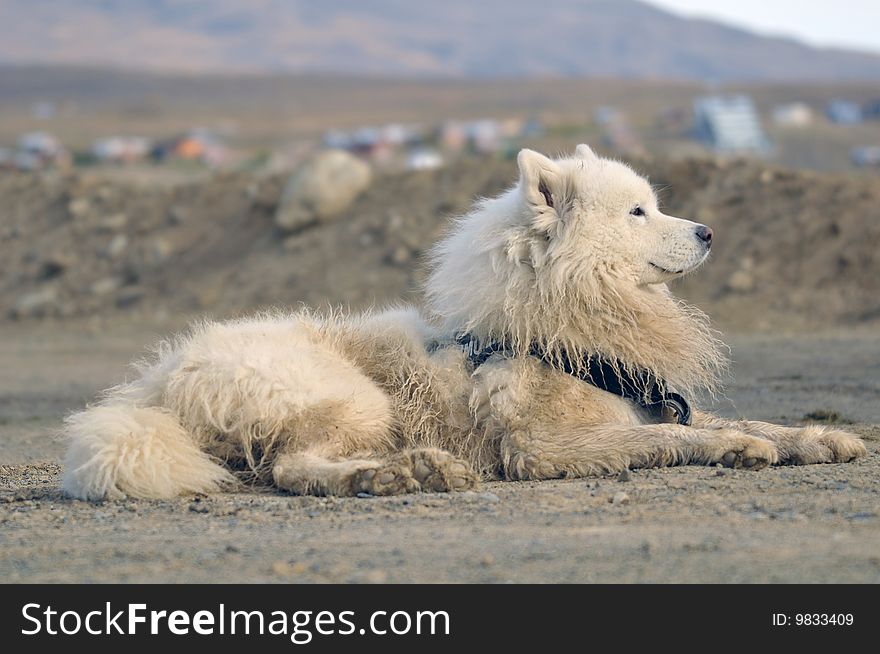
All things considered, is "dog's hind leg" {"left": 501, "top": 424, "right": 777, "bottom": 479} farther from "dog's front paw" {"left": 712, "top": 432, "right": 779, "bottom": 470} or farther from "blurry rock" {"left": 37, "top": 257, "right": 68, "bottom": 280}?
"blurry rock" {"left": 37, "top": 257, "right": 68, "bottom": 280}

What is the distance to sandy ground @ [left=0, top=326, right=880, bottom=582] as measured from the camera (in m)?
5.39

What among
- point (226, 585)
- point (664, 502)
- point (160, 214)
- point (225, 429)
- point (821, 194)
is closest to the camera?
point (226, 585)

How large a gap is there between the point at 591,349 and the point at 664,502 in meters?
1.45

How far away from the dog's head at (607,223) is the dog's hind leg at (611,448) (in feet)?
3.30

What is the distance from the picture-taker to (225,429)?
737 cm

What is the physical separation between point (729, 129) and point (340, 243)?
61877mm

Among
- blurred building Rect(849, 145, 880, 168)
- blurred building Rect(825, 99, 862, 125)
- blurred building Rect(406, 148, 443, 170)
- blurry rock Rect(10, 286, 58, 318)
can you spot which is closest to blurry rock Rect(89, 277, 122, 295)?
blurry rock Rect(10, 286, 58, 318)

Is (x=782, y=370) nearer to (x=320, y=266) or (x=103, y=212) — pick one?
(x=320, y=266)

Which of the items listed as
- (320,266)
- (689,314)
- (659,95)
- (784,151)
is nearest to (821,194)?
(320,266)

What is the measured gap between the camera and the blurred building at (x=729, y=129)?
74375mm

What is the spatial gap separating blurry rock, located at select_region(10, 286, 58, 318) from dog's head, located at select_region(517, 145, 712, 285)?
15498mm

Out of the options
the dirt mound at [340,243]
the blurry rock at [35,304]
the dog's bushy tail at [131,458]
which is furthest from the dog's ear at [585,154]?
the blurry rock at [35,304]

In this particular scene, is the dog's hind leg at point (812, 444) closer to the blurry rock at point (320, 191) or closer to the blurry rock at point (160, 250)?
the blurry rock at point (320, 191)

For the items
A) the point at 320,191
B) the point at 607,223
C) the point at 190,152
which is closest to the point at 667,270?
the point at 607,223
